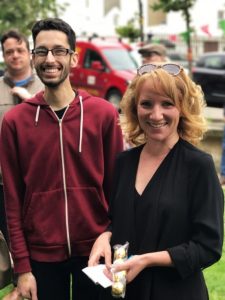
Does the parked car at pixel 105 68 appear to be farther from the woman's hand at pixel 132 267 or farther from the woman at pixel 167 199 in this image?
the woman's hand at pixel 132 267

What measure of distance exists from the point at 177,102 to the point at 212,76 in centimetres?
1272

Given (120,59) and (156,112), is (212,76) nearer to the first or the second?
(120,59)

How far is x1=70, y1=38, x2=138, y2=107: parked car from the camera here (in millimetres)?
15031

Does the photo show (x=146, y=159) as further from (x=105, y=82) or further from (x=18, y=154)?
(x=105, y=82)

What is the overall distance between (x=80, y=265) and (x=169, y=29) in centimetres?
3962

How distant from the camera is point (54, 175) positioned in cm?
258

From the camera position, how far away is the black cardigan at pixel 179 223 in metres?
2.03

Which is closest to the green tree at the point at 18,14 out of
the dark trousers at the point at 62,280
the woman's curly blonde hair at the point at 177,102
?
the dark trousers at the point at 62,280

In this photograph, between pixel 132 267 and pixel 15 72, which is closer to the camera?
pixel 132 267

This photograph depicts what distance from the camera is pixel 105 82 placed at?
15.2 m

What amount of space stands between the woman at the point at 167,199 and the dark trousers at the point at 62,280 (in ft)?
1.39

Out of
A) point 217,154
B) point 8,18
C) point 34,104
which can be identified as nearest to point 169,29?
point 8,18

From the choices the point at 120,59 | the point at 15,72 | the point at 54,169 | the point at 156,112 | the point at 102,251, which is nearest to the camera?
the point at 156,112

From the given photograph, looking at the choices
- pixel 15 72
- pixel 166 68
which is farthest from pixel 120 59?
pixel 166 68
